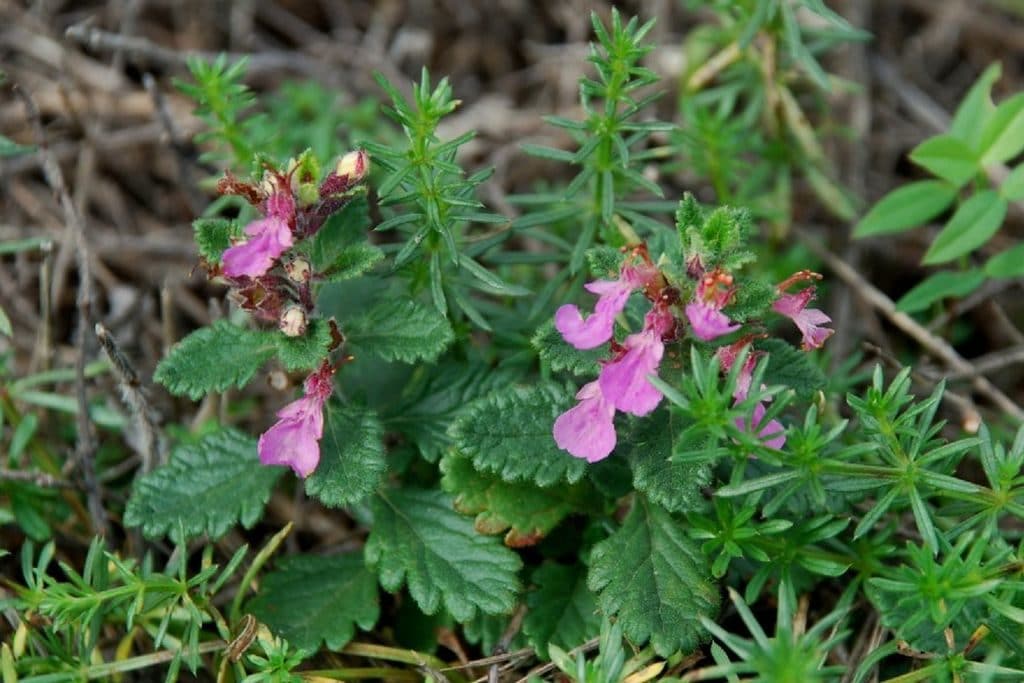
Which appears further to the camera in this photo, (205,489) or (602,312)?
(205,489)

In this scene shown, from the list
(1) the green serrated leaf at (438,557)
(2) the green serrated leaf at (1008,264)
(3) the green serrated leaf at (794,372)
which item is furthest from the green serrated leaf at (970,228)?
(1) the green serrated leaf at (438,557)

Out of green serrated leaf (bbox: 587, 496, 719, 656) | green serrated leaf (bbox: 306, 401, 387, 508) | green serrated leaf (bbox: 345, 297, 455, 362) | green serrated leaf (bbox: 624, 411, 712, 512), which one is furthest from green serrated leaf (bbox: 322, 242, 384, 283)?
green serrated leaf (bbox: 587, 496, 719, 656)

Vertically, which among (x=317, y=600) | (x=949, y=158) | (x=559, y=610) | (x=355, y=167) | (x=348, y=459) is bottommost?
(x=317, y=600)

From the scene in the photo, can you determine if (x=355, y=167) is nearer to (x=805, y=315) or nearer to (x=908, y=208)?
(x=805, y=315)

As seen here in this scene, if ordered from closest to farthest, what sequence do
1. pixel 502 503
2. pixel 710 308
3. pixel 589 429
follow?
pixel 710 308
pixel 589 429
pixel 502 503

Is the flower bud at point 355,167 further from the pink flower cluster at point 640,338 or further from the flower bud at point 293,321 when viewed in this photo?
the pink flower cluster at point 640,338

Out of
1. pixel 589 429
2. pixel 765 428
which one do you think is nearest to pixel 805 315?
pixel 765 428
